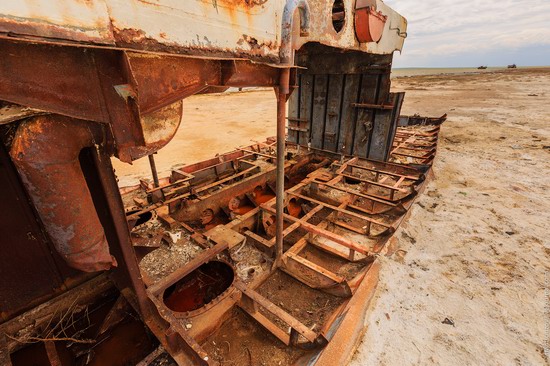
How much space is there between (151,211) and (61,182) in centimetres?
307

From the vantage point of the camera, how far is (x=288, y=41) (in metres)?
2.75

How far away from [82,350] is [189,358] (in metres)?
1.24

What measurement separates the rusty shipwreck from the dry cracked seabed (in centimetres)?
33

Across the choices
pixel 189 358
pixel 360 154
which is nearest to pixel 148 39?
pixel 189 358

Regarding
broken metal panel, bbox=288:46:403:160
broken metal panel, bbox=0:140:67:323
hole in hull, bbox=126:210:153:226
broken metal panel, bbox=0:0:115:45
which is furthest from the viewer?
broken metal panel, bbox=288:46:403:160

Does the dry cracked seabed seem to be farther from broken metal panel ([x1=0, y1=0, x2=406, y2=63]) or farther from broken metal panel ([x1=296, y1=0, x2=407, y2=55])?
broken metal panel ([x1=296, y1=0, x2=407, y2=55])

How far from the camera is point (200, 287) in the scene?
11.5ft

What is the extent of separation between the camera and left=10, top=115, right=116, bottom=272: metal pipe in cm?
137

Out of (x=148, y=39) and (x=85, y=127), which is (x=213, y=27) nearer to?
(x=148, y=39)

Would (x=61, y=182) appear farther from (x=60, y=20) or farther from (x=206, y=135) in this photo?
(x=206, y=135)

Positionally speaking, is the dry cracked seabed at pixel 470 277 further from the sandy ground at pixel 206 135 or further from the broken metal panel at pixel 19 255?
the sandy ground at pixel 206 135

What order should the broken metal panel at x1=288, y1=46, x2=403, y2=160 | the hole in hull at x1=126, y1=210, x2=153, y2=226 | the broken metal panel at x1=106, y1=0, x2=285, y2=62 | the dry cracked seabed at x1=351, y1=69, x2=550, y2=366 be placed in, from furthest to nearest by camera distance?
the broken metal panel at x1=288, y1=46, x2=403, y2=160
the hole in hull at x1=126, y1=210, x2=153, y2=226
the dry cracked seabed at x1=351, y1=69, x2=550, y2=366
the broken metal panel at x1=106, y1=0, x2=285, y2=62

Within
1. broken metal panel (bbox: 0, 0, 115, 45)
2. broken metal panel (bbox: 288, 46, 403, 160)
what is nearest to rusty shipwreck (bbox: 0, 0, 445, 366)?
broken metal panel (bbox: 0, 0, 115, 45)

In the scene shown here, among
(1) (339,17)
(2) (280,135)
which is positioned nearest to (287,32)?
(2) (280,135)
